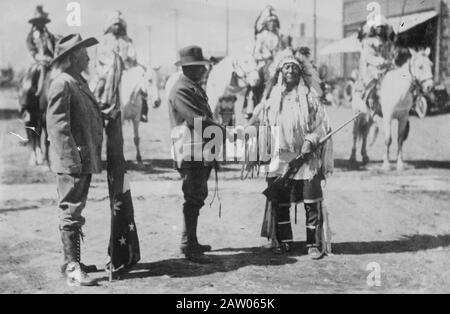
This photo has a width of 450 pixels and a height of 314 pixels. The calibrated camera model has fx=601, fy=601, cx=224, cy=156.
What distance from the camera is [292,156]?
5645 mm

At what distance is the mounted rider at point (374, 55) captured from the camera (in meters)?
8.73

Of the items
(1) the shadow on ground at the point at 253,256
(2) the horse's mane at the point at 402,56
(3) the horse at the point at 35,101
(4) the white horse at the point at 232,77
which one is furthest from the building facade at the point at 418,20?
(3) the horse at the point at 35,101

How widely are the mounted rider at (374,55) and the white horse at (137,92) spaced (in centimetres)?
321

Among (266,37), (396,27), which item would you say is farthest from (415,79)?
(266,37)

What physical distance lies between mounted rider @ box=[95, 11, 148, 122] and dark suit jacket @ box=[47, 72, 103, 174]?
6.81 ft

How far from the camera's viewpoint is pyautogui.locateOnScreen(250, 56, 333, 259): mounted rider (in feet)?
18.2

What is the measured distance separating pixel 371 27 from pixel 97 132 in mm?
5078

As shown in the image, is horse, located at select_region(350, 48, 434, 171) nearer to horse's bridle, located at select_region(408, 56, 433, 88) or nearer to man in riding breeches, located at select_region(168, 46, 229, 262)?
horse's bridle, located at select_region(408, 56, 433, 88)

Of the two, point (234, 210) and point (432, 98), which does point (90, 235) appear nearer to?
point (234, 210)

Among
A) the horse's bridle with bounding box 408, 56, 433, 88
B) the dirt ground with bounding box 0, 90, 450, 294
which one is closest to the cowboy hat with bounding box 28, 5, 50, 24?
the dirt ground with bounding box 0, 90, 450, 294

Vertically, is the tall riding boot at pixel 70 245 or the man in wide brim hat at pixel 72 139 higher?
the man in wide brim hat at pixel 72 139

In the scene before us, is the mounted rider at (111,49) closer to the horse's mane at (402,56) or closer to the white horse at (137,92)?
the white horse at (137,92)

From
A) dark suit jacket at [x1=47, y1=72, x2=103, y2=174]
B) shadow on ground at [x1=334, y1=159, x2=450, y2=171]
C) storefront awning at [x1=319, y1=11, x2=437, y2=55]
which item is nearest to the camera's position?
dark suit jacket at [x1=47, y1=72, x2=103, y2=174]
